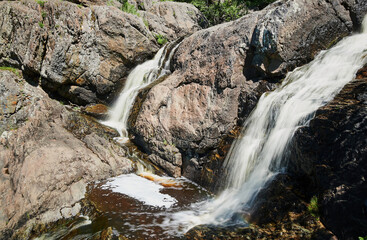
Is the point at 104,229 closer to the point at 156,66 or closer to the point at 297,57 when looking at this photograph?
the point at 297,57

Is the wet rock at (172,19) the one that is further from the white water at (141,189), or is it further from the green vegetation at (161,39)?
the white water at (141,189)

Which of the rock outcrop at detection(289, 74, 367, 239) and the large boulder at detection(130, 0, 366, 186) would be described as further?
the large boulder at detection(130, 0, 366, 186)

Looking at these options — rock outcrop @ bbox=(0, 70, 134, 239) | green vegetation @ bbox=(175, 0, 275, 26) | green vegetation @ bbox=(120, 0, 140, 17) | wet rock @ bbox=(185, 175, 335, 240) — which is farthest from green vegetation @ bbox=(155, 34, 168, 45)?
wet rock @ bbox=(185, 175, 335, 240)

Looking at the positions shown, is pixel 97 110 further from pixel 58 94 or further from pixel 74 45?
pixel 74 45

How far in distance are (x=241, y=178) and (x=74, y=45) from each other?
34.1 ft

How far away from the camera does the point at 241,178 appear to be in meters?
6.38

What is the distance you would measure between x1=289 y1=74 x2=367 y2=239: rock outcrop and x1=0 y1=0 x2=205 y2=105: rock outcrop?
1026 centimetres

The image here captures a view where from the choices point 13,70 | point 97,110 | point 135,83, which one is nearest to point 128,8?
point 135,83

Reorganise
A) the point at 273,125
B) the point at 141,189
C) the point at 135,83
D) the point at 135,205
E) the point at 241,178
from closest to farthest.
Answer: the point at 135,205 < the point at 273,125 < the point at 241,178 < the point at 141,189 < the point at 135,83

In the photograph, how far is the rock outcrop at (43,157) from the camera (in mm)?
6469

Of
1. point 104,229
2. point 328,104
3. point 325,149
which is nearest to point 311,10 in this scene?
point 328,104

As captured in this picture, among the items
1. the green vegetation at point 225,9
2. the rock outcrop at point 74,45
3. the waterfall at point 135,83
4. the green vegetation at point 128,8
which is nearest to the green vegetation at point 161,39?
the rock outcrop at point 74,45

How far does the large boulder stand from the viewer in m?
7.41

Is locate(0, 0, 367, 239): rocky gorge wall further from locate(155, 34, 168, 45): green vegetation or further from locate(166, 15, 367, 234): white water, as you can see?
locate(155, 34, 168, 45): green vegetation
